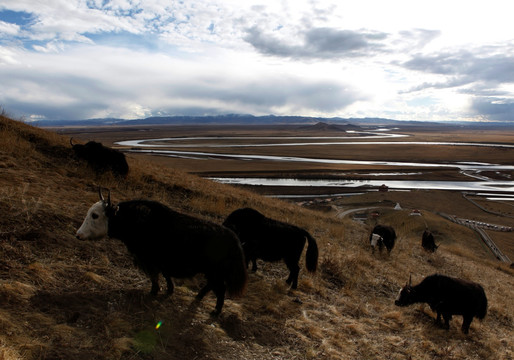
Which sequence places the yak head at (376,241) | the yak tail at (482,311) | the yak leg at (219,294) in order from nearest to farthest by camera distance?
1. the yak leg at (219,294)
2. the yak tail at (482,311)
3. the yak head at (376,241)

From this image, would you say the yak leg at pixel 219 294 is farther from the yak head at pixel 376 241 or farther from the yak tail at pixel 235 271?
the yak head at pixel 376 241

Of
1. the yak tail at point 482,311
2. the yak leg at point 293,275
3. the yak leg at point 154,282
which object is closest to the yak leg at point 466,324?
the yak tail at point 482,311

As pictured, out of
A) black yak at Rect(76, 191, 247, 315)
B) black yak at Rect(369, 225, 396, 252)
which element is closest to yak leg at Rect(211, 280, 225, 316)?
black yak at Rect(76, 191, 247, 315)

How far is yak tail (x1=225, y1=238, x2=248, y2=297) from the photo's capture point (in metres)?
5.01

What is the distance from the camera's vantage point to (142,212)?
5035 millimetres

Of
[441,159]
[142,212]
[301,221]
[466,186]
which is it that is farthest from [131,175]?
[441,159]

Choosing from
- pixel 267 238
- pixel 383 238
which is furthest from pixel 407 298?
pixel 383 238

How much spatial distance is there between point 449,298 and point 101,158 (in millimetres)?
11758

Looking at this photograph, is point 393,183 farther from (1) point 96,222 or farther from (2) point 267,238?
(1) point 96,222

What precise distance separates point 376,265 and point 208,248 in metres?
6.99

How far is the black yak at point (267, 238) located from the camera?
22.4 feet

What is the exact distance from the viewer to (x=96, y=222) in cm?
488

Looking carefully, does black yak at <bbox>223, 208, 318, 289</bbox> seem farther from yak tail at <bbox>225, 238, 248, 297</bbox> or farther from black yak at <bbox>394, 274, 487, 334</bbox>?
black yak at <bbox>394, 274, 487, 334</bbox>

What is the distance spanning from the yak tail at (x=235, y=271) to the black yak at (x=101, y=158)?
28.4 ft
